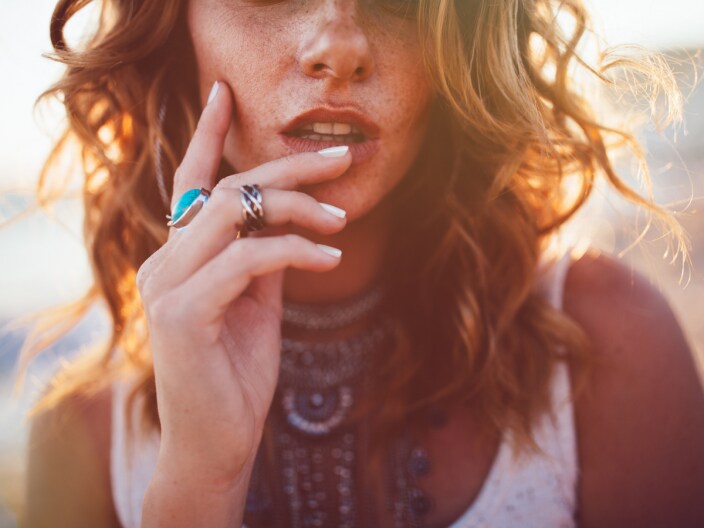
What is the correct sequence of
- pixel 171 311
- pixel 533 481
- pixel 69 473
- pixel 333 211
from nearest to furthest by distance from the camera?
1. pixel 171 311
2. pixel 333 211
3. pixel 533 481
4. pixel 69 473

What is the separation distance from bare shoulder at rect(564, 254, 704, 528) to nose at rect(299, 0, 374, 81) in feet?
3.41

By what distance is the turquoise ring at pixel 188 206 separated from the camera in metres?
1.37

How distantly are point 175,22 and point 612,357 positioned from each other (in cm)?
153

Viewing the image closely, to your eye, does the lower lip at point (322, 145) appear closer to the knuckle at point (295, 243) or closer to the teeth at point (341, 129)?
the teeth at point (341, 129)

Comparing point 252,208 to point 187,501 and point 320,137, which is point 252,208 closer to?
point 320,137

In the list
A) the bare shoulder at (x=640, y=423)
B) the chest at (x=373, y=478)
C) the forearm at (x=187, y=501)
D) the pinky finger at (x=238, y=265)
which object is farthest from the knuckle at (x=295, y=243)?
the bare shoulder at (x=640, y=423)

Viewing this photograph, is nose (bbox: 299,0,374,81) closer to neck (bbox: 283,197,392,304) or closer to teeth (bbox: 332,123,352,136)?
teeth (bbox: 332,123,352,136)

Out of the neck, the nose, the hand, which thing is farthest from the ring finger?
the neck

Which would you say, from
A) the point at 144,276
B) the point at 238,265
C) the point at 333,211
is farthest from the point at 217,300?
the point at 333,211

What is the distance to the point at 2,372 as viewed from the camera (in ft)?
16.4

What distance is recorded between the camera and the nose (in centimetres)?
133

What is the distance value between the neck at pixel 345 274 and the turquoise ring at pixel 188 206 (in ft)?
1.84

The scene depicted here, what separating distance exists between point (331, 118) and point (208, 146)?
1.01 feet

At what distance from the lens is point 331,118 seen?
1.41 metres
